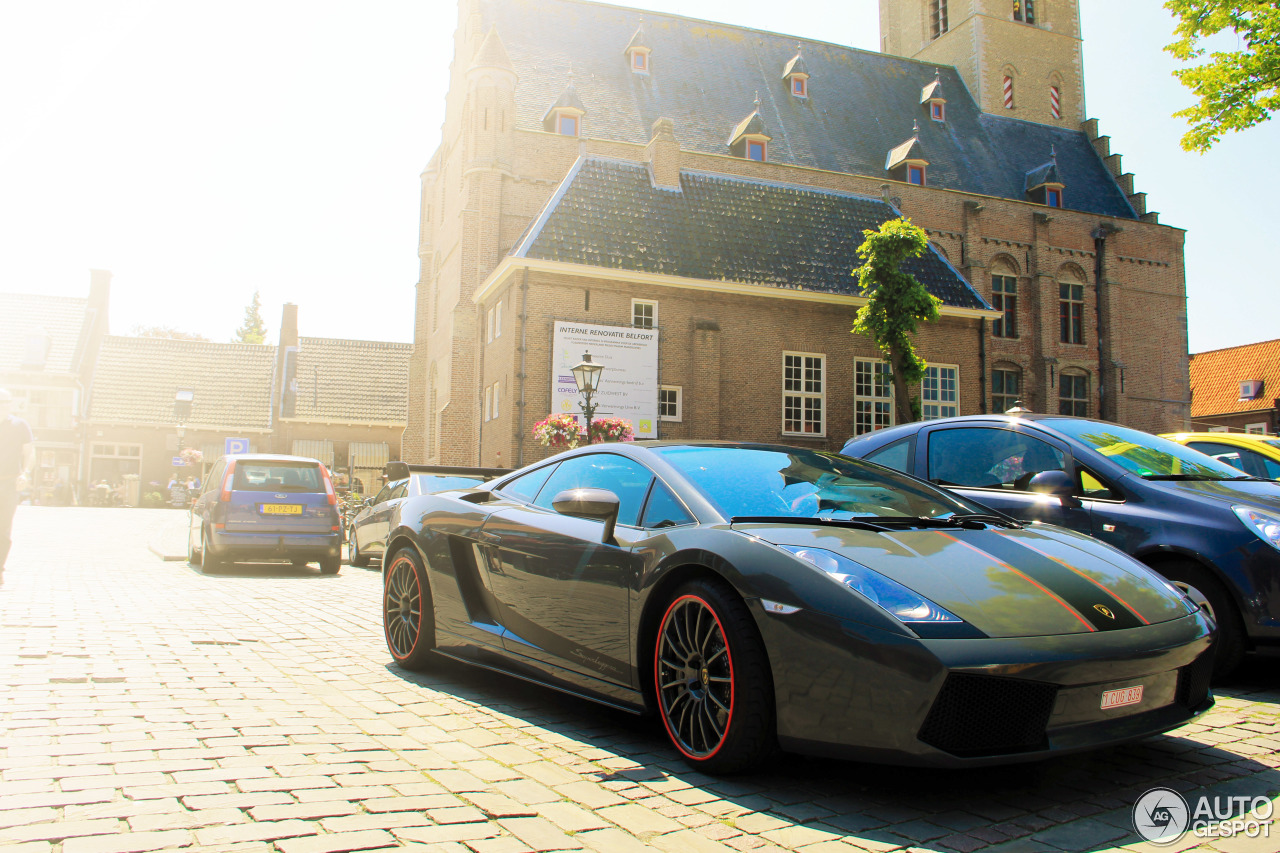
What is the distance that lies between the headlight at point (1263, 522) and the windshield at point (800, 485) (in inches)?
71.1

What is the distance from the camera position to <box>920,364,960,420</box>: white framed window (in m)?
28.2

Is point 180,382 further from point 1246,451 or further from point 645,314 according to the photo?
point 1246,451

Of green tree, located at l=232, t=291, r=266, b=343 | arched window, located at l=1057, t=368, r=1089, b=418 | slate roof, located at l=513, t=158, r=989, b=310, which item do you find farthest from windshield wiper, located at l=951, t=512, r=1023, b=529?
green tree, located at l=232, t=291, r=266, b=343

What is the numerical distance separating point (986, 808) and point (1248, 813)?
0.82 m

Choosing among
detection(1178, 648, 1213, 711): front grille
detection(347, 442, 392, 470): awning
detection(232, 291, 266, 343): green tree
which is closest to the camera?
detection(1178, 648, 1213, 711): front grille

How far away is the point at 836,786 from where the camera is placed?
309 cm

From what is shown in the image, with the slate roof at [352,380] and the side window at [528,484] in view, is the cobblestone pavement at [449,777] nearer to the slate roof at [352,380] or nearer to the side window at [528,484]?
the side window at [528,484]

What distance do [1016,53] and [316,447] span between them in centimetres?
3710

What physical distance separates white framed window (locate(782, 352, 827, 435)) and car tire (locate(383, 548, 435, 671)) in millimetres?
21575

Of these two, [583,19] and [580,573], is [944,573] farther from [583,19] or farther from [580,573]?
[583,19]

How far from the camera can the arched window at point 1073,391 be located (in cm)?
3556

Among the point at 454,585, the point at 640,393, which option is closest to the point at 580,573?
the point at 454,585

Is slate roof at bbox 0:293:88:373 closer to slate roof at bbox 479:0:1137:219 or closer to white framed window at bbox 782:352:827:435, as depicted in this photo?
slate roof at bbox 479:0:1137:219

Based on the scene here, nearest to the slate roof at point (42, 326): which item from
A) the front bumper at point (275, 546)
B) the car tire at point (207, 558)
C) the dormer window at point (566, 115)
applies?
the dormer window at point (566, 115)
